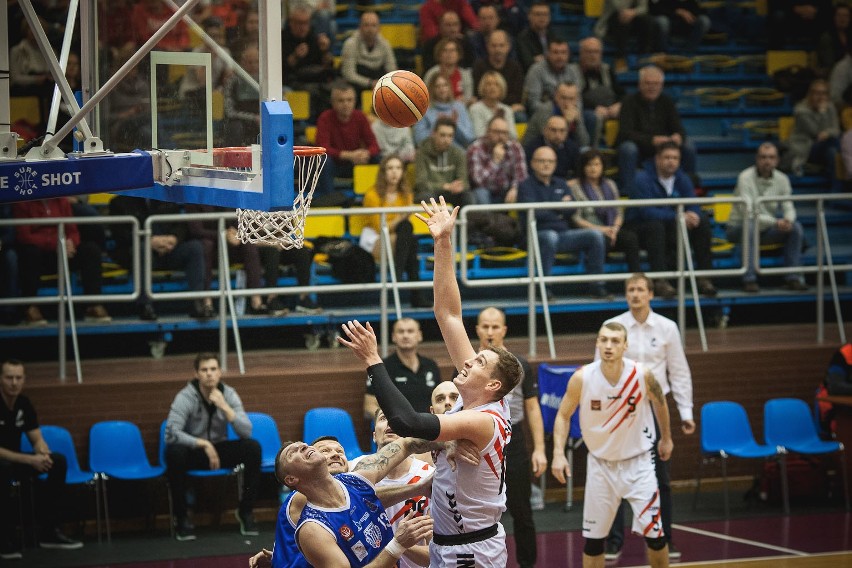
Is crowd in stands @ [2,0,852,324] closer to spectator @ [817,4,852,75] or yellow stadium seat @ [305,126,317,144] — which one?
spectator @ [817,4,852,75]

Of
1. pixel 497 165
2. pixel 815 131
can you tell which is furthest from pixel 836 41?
pixel 497 165

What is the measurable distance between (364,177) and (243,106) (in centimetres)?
707

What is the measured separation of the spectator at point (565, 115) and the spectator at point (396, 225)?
5.84ft

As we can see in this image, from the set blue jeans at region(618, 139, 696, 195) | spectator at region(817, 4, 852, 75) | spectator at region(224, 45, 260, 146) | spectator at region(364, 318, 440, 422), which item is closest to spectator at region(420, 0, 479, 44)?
blue jeans at region(618, 139, 696, 195)

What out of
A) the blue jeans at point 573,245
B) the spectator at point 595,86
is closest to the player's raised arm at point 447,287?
the blue jeans at point 573,245

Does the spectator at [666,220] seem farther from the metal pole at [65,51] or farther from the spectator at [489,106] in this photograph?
the metal pole at [65,51]

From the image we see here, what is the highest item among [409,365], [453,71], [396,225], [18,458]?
[453,71]

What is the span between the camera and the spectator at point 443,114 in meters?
13.0

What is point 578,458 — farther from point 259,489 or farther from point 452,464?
point 452,464

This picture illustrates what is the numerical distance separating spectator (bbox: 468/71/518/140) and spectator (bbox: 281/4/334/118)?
5.32 ft

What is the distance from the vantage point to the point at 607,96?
14195mm

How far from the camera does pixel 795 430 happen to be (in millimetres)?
11625

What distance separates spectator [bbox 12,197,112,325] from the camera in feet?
36.8

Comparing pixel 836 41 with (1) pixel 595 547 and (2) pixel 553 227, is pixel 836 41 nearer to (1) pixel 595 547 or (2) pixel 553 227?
(2) pixel 553 227
